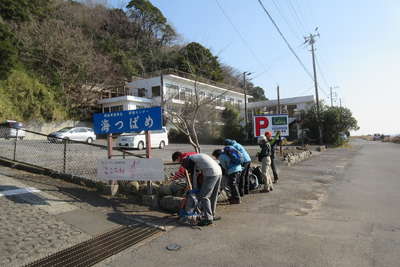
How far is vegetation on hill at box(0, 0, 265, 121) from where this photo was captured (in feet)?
68.8

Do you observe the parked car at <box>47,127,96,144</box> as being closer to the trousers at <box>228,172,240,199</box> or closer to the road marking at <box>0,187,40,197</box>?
the road marking at <box>0,187,40,197</box>

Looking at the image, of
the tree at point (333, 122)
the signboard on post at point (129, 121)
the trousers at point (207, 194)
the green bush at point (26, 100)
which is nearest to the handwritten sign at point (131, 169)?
the signboard on post at point (129, 121)

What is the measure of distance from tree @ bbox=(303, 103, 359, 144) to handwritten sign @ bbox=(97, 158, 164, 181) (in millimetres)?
24118

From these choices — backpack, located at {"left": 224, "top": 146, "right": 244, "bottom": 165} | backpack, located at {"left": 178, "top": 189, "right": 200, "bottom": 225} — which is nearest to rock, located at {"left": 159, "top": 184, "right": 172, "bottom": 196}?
backpack, located at {"left": 178, "top": 189, "right": 200, "bottom": 225}

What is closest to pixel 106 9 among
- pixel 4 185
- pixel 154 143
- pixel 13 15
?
pixel 13 15

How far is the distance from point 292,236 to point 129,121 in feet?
13.4

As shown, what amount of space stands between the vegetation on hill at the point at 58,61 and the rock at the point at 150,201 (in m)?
14.5

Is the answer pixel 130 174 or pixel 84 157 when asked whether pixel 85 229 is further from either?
pixel 84 157

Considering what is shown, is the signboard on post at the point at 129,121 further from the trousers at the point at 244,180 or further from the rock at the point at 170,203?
the trousers at the point at 244,180

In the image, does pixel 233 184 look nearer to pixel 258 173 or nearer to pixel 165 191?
pixel 165 191

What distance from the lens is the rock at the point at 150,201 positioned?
5.22 meters

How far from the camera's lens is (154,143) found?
17.2 meters

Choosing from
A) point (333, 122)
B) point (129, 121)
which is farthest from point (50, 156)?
point (333, 122)

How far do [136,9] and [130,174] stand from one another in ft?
132
